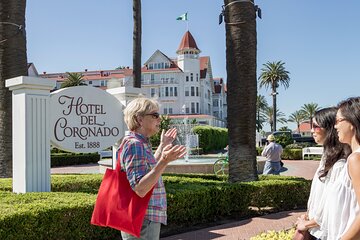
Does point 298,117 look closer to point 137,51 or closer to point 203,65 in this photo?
point 203,65

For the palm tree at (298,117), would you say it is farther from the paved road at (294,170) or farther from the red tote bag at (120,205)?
the red tote bag at (120,205)

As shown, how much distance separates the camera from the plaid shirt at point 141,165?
2690 millimetres

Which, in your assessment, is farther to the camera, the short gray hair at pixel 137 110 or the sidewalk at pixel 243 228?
the sidewalk at pixel 243 228

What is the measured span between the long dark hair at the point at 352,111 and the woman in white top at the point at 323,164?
487 millimetres

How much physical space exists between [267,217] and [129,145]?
5.48 metres

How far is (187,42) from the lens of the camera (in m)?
62.5

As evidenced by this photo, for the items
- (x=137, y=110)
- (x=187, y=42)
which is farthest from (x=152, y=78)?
(x=137, y=110)

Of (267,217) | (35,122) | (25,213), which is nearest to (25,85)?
(35,122)

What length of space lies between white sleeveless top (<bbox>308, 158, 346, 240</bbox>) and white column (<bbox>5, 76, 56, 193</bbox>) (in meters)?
4.86

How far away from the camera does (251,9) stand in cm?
895

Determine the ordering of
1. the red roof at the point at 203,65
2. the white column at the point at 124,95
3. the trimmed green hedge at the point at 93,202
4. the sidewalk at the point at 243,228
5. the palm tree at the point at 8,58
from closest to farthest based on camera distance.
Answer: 1. the trimmed green hedge at the point at 93,202
2. the sidewalk at the point at 243,228
3. the palm tree at the point at 8,58
4. the white column at the point at 124,95
5. the red roof at the point at 203,65

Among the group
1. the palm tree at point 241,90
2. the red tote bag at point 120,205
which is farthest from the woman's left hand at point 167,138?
the palm tree at point 241,90

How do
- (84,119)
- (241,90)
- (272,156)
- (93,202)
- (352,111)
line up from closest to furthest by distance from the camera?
(352,111)
(93,202)
(84,119)
(241,90)
(272,156)

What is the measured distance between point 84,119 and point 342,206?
6085mm
